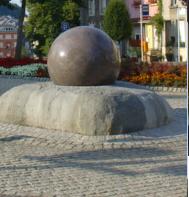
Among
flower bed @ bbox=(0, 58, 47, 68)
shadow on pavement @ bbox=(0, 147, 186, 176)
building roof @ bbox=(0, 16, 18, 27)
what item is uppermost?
building roof @ bbox=(0, 16, 18, 27)

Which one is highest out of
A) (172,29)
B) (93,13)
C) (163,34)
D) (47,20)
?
(93,13)

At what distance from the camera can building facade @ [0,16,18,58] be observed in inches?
3031

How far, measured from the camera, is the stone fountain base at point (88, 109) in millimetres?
10586

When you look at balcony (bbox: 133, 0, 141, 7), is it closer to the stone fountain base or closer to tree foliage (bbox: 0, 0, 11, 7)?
tree foliage (bbox: 0, 0, 11, 7)

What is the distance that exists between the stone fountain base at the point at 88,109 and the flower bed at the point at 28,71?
13.0 m

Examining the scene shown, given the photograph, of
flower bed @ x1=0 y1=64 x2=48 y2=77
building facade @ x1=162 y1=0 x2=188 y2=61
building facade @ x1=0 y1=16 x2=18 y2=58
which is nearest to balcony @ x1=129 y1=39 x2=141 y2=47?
building facade @ x1=162 y1=0 x2=188 y2=61

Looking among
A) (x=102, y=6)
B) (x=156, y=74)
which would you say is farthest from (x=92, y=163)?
(x=102, y=6)

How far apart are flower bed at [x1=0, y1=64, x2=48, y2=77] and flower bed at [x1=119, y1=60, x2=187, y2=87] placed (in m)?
4.14

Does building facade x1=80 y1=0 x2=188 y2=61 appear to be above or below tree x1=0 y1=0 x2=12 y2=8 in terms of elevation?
below

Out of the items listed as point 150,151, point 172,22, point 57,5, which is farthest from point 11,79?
point 57,5

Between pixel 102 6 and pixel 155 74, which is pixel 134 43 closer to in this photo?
pixel 102 6

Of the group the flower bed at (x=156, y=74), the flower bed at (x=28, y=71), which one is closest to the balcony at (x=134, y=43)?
the flower bed at (x=28, y=71)

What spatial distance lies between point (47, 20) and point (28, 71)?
3319 cm

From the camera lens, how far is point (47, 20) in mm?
58312
